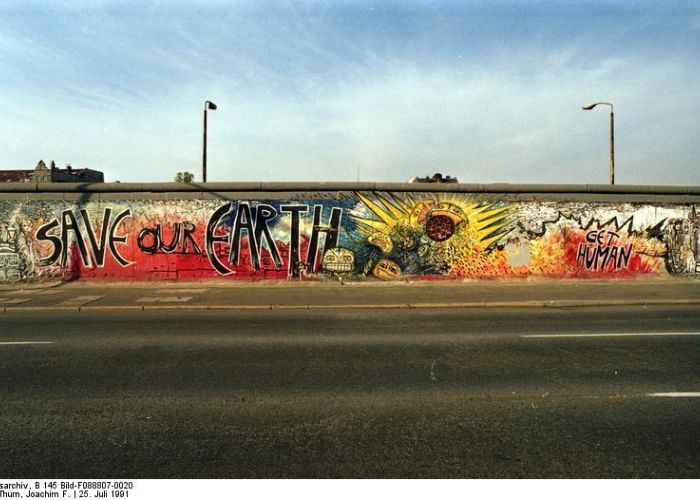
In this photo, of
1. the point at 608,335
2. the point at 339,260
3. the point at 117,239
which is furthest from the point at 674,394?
the point at 117,239

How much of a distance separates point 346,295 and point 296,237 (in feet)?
11.4

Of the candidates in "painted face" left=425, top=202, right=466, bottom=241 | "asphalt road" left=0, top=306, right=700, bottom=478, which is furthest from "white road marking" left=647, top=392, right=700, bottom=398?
"painted face" left=425, top=202, right=466, bottom=241

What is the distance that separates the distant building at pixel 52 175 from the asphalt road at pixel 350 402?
35958mm

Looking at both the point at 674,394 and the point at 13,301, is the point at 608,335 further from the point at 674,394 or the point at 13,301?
the point at 13,301

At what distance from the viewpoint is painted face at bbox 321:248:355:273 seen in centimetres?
1542

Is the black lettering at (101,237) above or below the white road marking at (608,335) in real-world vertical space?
above

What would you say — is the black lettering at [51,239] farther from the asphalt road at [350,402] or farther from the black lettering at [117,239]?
the asphalt road at [350,402]

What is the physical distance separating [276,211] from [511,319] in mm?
8777

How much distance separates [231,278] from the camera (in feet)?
50.6

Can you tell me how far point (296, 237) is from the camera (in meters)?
15.4

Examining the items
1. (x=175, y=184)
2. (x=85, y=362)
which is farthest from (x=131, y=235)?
(x=85, y=362)

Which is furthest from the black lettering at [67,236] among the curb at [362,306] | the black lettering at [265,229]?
the black lettering at [265,229]

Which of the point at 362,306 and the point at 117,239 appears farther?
the point at 117,239

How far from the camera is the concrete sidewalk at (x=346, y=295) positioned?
11.4 meters
